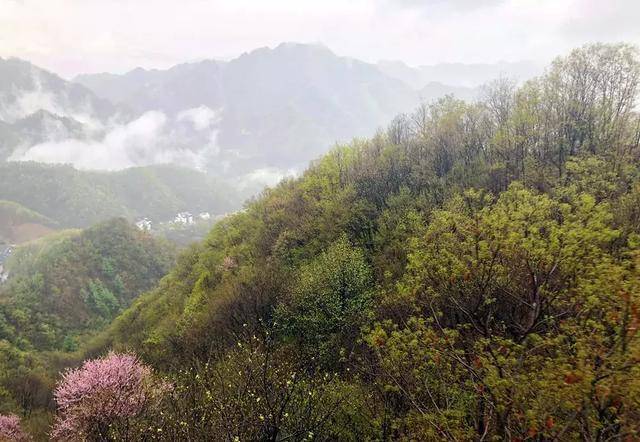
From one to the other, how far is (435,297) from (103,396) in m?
24.3

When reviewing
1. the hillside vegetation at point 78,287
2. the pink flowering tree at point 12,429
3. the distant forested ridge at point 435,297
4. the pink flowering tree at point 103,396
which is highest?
the distant forested ridge at point 435,297

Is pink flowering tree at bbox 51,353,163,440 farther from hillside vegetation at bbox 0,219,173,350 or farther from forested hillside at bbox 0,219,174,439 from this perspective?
hillside vegetation at bbox 0,219,173,350

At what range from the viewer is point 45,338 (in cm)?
12350

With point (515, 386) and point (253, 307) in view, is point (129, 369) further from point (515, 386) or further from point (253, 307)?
point (515, 386)

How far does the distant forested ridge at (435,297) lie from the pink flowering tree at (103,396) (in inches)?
9.5

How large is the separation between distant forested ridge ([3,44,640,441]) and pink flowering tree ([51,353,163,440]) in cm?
24

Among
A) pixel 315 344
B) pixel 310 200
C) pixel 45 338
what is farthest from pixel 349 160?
pixel 45 338

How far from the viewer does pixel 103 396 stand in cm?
2877

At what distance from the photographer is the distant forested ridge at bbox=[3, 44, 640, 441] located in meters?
15.1

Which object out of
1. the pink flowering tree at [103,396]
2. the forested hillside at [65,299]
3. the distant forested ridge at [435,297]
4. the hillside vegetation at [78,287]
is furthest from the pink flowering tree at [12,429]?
the hillside vegetation at [78,287]

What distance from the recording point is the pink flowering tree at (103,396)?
2688 centimetres

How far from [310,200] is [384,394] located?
52115 mm

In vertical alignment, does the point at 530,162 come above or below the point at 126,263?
above

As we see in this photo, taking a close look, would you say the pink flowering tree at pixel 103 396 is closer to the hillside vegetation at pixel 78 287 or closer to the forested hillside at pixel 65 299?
the forested hillside at pixel 65 299
